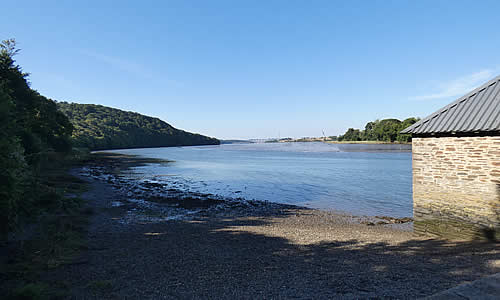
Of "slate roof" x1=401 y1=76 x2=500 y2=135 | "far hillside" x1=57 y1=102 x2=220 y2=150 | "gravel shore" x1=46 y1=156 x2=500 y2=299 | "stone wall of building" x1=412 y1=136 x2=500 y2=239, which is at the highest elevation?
"far hillside" x1=57 y1=102 x2=220 y2=150

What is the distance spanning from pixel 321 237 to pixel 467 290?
310 inches

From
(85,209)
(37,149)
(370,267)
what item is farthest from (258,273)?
(37,149)

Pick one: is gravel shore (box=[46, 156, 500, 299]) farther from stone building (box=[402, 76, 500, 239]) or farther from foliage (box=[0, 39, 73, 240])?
foliage (box=[0, 39, 73, 240])

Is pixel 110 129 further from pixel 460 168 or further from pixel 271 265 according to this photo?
pixel 460 168

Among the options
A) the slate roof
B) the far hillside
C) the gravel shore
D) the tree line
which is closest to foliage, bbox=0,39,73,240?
the tree line

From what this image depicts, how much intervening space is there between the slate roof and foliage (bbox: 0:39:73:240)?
13456 mm

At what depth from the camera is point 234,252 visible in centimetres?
971

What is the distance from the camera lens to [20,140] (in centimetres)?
1172

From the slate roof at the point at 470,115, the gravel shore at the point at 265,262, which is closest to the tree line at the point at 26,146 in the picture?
the gravel shore at the point at 265,262

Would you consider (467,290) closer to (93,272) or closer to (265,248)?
(265,248)

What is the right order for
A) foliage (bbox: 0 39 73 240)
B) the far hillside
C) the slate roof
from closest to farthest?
foliage (bbox: 0 39 73 240) < the slate roof < the far hillside

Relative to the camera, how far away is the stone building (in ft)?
30.7

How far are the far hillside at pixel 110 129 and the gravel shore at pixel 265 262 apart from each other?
103790 millimetres

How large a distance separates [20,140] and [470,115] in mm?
17237
